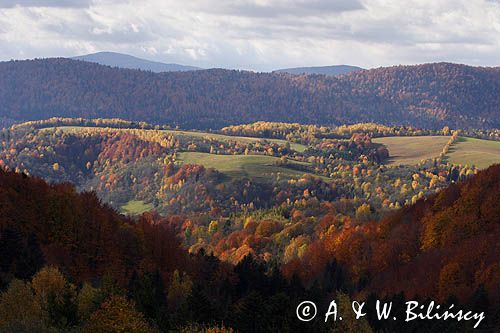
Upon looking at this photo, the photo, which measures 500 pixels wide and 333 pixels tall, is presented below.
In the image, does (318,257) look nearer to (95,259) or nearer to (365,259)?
(365,259)

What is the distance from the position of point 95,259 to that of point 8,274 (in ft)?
114

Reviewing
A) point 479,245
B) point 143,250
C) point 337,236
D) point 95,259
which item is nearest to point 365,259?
point 337,236

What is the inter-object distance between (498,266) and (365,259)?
59.5 meters

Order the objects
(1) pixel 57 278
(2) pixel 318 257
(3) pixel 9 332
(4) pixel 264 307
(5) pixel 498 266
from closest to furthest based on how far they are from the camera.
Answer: (3) pixel 9 332 < (4) pixel 264 307 < (1) pixel 57 278 < (5) pixel 498 266 < (2) pixel 318 257

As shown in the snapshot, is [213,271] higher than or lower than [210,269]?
higher

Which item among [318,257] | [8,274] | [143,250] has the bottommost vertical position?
[318,257]

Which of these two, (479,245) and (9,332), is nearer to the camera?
(9,332)

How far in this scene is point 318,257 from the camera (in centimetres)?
17488

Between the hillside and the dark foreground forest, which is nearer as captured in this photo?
the dark foreground forest

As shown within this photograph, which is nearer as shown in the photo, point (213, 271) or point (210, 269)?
point (213, 271)

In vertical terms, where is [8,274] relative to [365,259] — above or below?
above

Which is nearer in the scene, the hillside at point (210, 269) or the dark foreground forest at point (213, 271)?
the dark foreground forest at point (213, 271)

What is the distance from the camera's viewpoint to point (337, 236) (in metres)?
191

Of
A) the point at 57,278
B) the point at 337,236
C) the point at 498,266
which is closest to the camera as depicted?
the point at 57,278
